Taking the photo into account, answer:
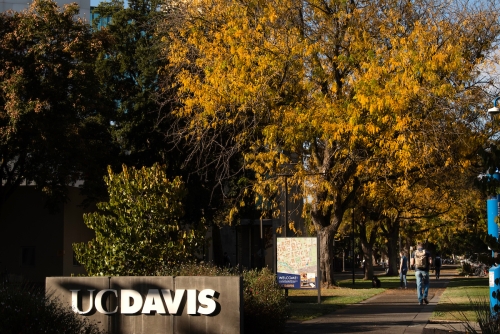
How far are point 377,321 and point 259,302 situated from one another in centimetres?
443

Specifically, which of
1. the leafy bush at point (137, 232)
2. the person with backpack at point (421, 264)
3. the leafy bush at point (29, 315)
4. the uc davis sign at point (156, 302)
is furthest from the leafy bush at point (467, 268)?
the person with backpack at point (421, 264)

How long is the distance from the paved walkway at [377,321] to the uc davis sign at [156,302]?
8.83 feet

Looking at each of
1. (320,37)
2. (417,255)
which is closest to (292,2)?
(320,37)

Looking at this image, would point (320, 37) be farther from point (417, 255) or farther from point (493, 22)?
point (417, 255)

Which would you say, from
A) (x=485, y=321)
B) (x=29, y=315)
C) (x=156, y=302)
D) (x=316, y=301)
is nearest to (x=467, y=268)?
(x=485, y=321)

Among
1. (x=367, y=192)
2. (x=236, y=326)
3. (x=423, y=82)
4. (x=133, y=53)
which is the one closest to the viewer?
(x=236, y=326)

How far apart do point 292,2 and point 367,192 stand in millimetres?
8934

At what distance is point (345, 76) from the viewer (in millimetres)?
23141

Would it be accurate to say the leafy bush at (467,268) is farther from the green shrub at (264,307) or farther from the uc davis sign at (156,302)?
the green shrub at (264,307)

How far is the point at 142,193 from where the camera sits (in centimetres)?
1476

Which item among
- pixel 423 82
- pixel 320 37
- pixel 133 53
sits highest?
pixel 133 53

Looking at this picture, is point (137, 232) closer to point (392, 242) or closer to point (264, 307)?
point (264, 307)

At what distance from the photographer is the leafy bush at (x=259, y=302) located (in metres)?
12.8

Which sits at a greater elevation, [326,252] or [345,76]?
[345,76]
